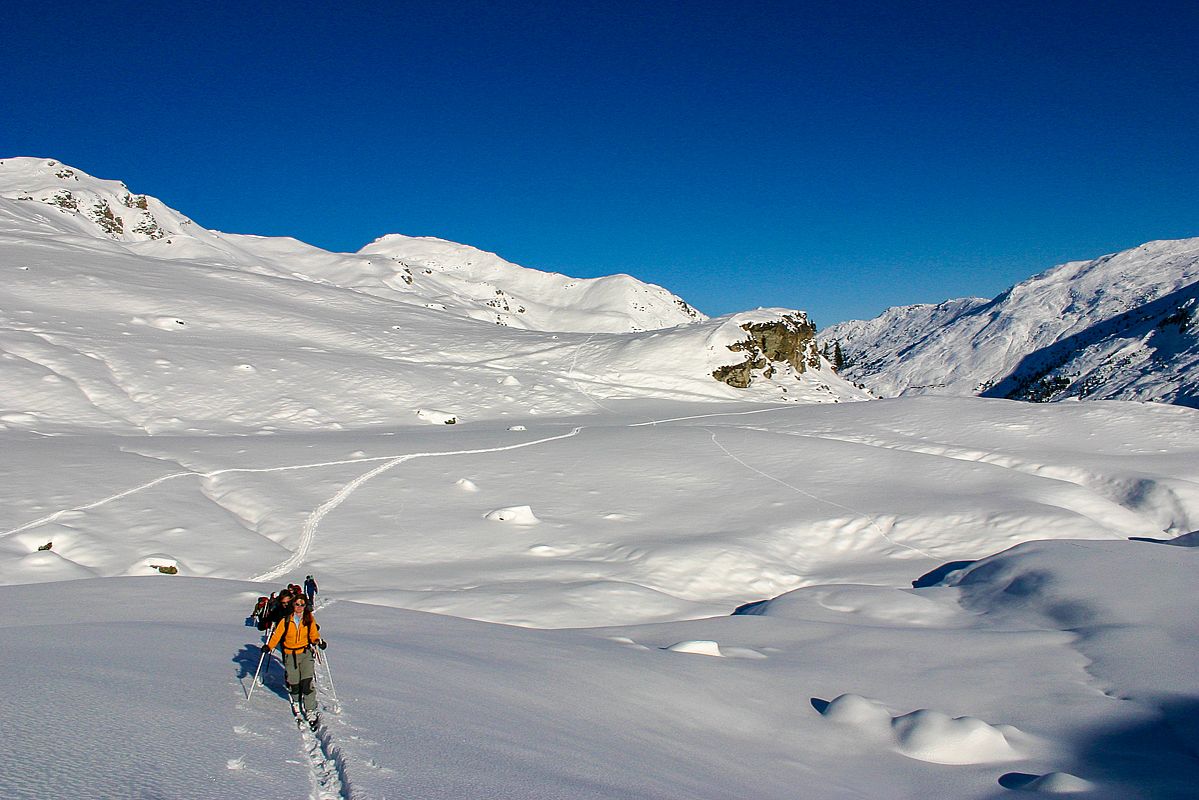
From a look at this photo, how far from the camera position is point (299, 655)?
244 inches

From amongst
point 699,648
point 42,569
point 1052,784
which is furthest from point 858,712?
point 42,569

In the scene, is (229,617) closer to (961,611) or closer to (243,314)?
(961,611)

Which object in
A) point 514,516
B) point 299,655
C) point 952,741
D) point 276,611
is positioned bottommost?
point 952,741

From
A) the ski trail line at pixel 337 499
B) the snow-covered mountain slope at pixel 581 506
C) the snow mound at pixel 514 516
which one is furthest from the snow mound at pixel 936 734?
the ski trail line at pixel 337 499

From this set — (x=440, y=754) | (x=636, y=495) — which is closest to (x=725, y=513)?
(x=636, y=495)

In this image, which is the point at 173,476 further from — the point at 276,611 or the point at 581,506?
the point at 276,611

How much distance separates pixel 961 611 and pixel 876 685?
18.0 feet

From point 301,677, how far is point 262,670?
1206 millimetres

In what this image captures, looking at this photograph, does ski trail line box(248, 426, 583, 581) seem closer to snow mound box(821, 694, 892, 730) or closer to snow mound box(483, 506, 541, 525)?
snow mound box(483, 506, 541, 525)

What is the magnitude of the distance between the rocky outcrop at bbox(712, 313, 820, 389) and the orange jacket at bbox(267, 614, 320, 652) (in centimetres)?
4196

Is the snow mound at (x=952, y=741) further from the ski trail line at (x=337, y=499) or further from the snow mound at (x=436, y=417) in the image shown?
the snow mound at (x=436, y=417)

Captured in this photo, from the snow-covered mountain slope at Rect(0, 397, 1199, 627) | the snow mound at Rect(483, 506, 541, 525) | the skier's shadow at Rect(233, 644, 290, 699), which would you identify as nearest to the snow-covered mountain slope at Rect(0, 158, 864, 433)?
the snow-covered mountain slope at Rect(0, 397, 1199, 627)

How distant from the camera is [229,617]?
9398 millimetres

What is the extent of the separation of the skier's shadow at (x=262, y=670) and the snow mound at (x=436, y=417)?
87.9 feet
